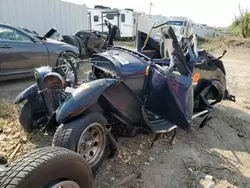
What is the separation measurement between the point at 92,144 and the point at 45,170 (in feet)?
4.09

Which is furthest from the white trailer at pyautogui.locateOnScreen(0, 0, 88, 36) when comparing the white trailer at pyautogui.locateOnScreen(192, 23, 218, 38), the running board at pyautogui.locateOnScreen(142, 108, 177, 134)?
the white trailer at pyautogui.locateOnScreen(192, 23, 218, 38)

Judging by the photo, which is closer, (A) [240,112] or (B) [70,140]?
(B) [70,140]

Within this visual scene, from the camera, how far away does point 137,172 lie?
3273 millimetres

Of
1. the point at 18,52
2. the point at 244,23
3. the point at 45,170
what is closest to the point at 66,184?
the point at 45,170

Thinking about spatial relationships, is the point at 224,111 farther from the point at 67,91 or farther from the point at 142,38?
the point at 67,91

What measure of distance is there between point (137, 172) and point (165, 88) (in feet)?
4.12

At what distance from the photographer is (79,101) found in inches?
116

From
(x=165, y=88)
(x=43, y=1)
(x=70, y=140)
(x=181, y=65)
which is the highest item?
(x=43, y=1)

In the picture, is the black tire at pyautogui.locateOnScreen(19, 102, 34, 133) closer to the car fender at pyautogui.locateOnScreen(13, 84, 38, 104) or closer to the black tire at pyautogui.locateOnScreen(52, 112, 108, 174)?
the car fender at pyautogui.locateOnScreen(13, 84, 38, 104)

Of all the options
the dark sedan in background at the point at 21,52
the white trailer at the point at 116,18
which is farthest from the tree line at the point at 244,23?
the dark sedan in background at the point at 21,52

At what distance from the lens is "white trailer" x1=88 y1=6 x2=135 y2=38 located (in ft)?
69.7

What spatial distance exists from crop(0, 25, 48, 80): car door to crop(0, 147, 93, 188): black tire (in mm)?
4878

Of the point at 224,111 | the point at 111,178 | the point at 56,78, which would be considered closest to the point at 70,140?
the point at 111,178

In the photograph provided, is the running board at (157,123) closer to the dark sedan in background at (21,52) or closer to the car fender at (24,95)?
the car fender at (24,95)
